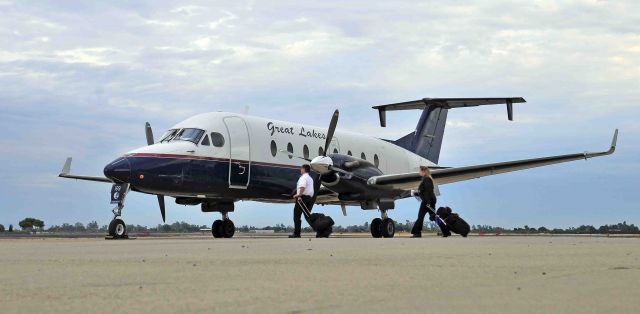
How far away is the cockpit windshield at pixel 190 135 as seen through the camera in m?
24.2

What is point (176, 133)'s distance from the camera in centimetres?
2462

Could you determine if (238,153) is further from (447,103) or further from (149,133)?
(447,103)

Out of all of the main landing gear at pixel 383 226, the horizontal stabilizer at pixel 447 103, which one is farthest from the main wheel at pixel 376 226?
the horizontal stabilizer at pixel 447 103

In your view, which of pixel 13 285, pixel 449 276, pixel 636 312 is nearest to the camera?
pixel 636 312

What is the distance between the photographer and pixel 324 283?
706 cm

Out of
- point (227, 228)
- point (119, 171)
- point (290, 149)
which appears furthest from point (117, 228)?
point (290, 149)

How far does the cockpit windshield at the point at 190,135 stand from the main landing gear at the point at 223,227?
10.9 feet

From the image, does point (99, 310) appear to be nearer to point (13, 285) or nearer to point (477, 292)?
point (13, 285)

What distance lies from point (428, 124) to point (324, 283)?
28.2 meters

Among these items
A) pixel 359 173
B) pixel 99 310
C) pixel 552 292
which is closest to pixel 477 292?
pixel 552 292

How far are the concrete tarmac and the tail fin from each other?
74.9 ft

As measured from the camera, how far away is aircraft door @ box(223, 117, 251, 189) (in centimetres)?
2494

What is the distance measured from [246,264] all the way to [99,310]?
13.7ft

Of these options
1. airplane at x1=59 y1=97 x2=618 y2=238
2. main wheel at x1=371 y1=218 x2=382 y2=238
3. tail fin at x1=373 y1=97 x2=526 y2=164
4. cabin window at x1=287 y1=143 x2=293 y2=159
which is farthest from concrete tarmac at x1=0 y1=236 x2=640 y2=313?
Answer: tail fin at x1=373 y1=97 x2=526 y2=164
